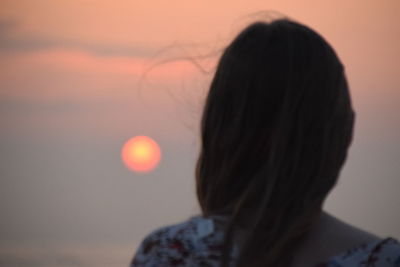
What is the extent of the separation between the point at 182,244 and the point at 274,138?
411mm

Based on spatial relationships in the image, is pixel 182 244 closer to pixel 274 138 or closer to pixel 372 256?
pixel 274 138

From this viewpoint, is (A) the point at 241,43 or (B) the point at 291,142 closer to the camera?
(B) the point at 291,142

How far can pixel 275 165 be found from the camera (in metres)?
1.61

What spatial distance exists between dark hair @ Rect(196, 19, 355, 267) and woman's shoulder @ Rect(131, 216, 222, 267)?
6 centimetres

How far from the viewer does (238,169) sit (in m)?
1.68

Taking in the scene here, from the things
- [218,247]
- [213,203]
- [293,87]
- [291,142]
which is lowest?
[218,247]

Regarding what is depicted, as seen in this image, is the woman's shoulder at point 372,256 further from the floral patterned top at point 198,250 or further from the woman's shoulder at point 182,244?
the woman's shoulder at point 182,244

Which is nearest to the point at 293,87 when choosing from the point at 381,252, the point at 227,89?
the point at 227,89

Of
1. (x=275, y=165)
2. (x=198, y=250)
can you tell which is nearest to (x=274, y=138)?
(x=275, y=165)

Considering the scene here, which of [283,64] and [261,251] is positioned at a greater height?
[283,64]

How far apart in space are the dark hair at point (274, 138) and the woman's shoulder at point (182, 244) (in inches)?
2.2

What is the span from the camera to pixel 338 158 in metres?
1.66

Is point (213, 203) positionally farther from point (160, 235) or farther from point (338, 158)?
point (338, 158)

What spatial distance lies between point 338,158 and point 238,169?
0.29m
